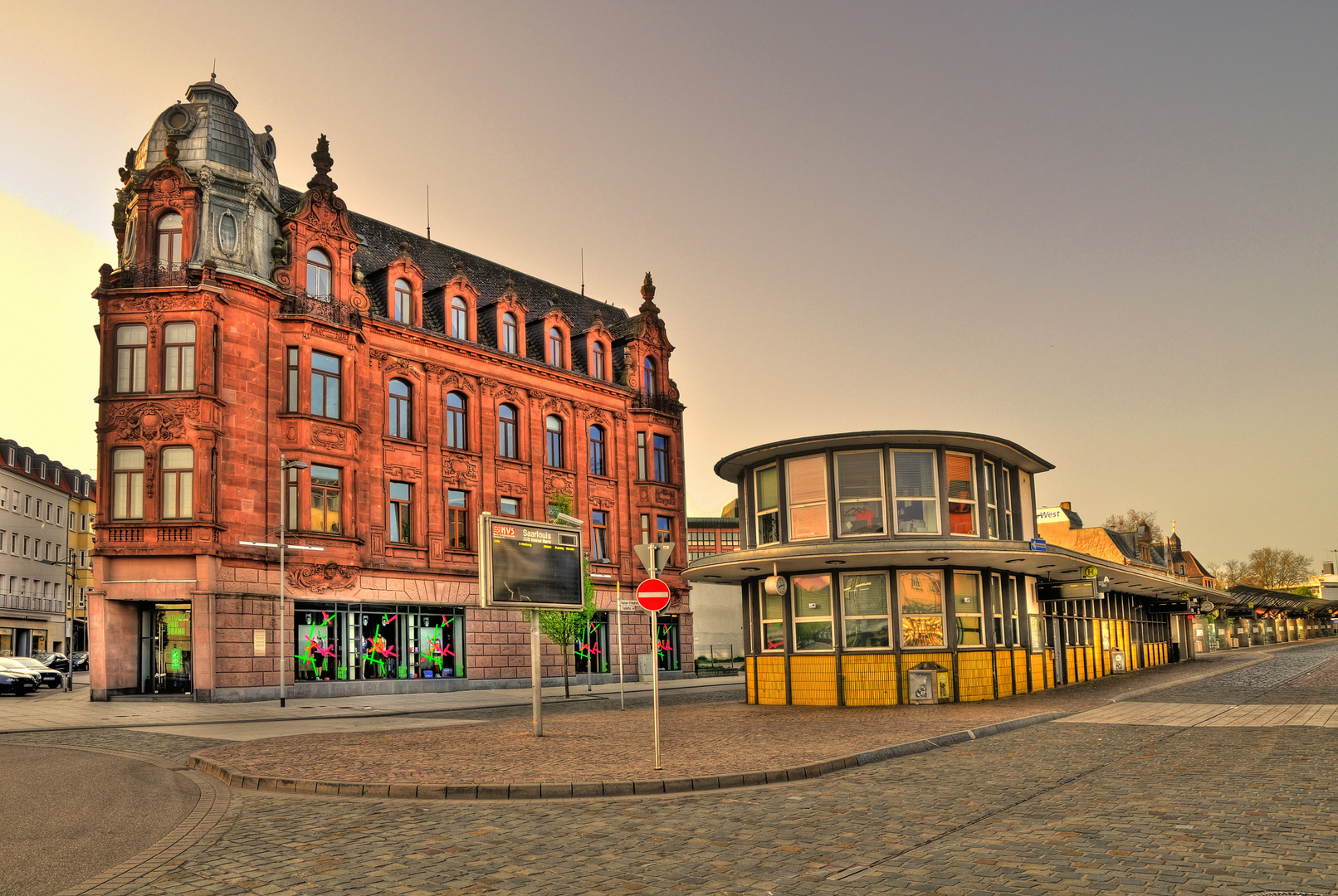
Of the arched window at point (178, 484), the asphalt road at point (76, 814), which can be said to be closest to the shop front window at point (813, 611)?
the asphalt road at point (76, 814)

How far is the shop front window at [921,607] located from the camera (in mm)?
24016

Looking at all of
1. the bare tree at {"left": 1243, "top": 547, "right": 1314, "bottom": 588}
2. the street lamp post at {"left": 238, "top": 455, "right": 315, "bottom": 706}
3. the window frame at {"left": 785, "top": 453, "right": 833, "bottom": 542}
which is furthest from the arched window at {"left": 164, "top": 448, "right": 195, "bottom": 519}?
the bare tree at {"left": 1243, "top": 547, "right": 1314, "bottom": 588}

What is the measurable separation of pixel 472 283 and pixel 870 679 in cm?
2976

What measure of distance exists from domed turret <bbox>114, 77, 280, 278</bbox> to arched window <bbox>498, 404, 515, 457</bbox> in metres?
11.6

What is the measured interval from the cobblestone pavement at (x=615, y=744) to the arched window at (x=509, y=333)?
2419cm

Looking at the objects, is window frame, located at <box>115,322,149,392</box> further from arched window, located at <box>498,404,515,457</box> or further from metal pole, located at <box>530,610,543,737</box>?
metal pole, located at <box>530,610,543,737</box>

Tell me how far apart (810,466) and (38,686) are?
34.7 meters

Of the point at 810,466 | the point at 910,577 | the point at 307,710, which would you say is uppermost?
the point at 810,466

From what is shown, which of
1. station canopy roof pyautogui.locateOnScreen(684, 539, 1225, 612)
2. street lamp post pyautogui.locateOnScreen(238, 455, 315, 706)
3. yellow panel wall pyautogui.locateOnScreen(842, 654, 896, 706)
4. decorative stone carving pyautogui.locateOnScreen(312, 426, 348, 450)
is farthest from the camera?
decorative stone carving pyautogui.locateOnScreen(312, 426, 348, 450)

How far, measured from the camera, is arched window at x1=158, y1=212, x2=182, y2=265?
3550 centimetres

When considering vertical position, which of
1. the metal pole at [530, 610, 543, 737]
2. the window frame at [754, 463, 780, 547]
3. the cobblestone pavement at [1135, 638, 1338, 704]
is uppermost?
the window frame at [754, 463, 780, 547]

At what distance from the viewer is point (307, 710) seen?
29.2 metres

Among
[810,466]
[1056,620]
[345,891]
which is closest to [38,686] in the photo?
[810,466]

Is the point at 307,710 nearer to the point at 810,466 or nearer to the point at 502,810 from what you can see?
the point at 810,466
